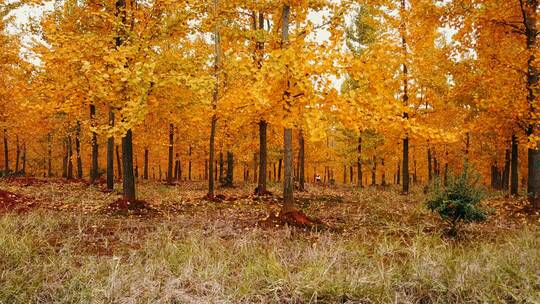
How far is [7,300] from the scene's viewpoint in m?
4.16

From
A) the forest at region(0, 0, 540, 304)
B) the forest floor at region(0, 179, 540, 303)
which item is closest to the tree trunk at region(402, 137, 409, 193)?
the forest at region(0, 0, 540, 304)

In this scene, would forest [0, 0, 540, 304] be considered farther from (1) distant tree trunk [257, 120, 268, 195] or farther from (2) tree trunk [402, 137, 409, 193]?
(2) tree trunk [402, 137, 409, 193]

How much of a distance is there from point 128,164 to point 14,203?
332 centimetres

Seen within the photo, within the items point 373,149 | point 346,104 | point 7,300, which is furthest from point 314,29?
point 373,149

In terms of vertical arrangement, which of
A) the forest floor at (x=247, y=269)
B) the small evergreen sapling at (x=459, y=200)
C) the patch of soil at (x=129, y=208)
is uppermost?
the small evergreen sapling at (x=459, y=200)

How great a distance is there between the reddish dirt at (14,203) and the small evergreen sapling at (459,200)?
9794 mm

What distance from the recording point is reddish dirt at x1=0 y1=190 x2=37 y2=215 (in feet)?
31.7

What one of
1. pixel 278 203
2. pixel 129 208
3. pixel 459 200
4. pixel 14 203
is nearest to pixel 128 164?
pixel 129 208

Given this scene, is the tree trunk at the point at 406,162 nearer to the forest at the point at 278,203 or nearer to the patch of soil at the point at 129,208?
the forest at the point at 278,203

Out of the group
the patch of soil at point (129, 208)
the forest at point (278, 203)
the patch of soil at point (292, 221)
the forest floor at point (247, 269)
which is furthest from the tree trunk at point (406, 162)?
the patch of soil at point (129, 208)

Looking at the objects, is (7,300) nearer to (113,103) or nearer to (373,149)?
(113,103)

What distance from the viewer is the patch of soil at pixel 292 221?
8555mm

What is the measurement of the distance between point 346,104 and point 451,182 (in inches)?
108

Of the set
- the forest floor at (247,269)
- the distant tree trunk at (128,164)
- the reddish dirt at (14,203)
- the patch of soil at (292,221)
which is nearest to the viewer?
the forest floor at (247,269)
